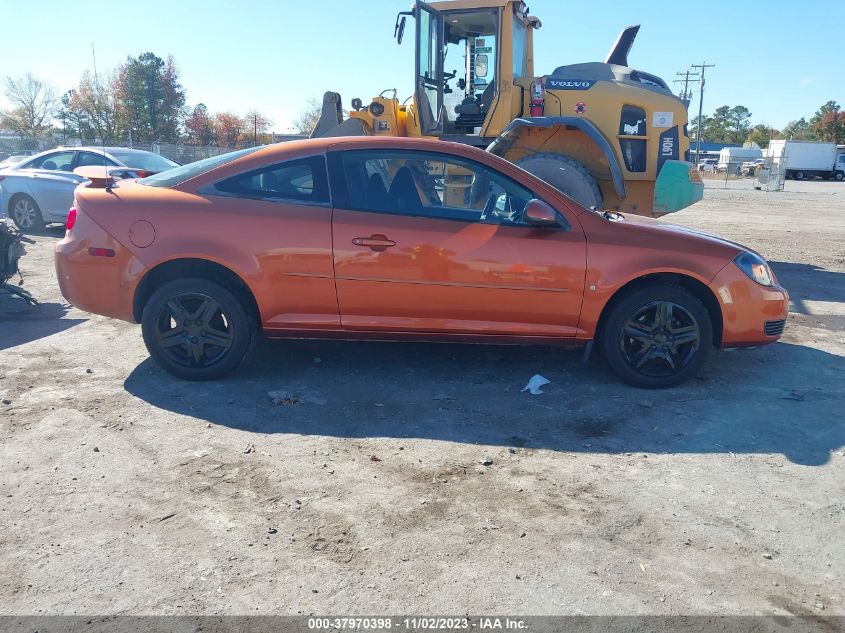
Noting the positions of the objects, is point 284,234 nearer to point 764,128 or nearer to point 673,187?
point 673,187

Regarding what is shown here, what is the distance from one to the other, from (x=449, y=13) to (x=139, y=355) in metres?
6.78

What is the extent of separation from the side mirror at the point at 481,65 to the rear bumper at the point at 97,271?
271 inches

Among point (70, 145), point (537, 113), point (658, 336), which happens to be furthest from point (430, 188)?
point (70, 145)

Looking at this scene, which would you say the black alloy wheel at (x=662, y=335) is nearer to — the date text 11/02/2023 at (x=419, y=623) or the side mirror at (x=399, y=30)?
the date text 11/02/2023 at (x=419, y=623)

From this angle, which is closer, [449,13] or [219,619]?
[219,619]

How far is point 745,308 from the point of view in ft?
16.1

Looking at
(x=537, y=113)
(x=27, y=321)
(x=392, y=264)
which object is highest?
(x=537, y=113)

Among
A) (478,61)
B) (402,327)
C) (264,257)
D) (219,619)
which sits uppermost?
(478,61)

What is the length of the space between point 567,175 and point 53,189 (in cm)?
868

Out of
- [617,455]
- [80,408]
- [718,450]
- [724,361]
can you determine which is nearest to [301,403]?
[80,408]

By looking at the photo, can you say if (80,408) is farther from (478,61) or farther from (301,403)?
(478,61)

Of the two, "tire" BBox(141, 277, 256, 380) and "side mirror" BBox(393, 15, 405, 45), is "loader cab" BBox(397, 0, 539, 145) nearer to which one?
"side mirror" BBox(393, 15, 405, 45)

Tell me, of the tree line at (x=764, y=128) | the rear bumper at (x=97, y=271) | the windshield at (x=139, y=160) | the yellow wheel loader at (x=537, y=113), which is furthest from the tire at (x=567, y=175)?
the tree line at (x=764, y=128)

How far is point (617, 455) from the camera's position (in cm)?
395
